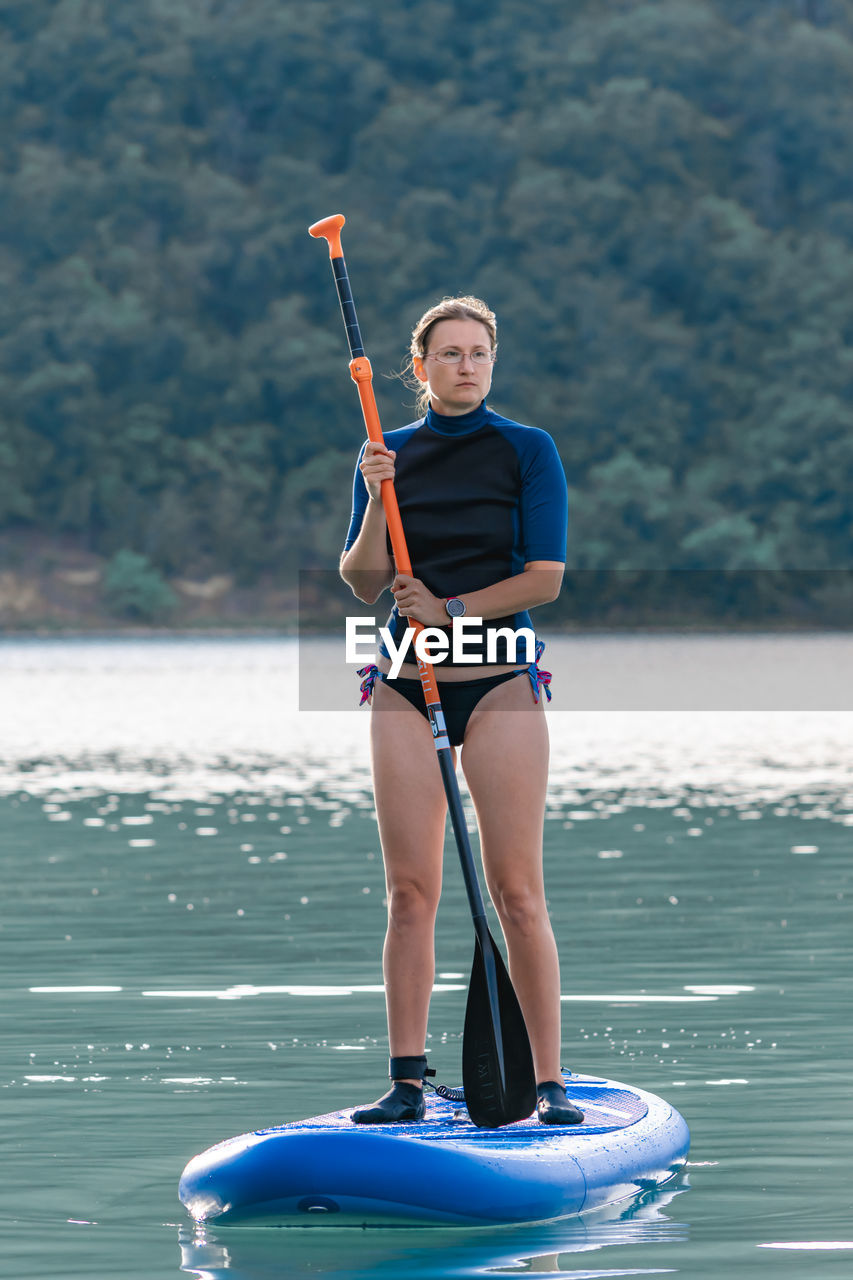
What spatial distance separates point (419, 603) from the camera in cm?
674

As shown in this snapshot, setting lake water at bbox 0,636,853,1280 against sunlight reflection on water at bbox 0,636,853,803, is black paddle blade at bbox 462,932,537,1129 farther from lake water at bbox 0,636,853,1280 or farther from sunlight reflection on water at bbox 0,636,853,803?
sunlight reflection on water at bbox 0,636,853,803

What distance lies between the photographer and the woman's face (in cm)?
682

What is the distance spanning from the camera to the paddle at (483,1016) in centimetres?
673

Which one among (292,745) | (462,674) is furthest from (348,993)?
(292,745)

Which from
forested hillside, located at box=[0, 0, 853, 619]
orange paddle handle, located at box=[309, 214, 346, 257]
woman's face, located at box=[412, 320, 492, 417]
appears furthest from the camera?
forested hillside, located at box=[0, 0, 853, 619]

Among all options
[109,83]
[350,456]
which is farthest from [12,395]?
[109,83]

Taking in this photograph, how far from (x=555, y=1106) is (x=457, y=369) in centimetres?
200

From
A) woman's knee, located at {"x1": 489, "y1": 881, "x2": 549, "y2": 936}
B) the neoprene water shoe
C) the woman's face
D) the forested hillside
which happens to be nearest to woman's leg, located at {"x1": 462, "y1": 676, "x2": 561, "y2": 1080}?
woman's knee, located at {"x1": 489, "y1": 881, "x2": 549, "y2": 936}

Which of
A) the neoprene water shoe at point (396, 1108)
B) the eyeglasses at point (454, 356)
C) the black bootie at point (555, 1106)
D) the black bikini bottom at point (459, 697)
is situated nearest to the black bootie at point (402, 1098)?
the neoprene water shoe at point (396, 1108)

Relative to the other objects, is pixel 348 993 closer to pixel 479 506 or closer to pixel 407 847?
pixel 407 847

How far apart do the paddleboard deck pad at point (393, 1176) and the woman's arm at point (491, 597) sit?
4.40 ft

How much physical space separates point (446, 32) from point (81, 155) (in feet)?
57.6

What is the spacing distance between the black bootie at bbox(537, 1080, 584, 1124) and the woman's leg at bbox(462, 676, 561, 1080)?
22cm

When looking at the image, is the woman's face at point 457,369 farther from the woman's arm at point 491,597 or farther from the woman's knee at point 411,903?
the woman's knee at point 411,903
